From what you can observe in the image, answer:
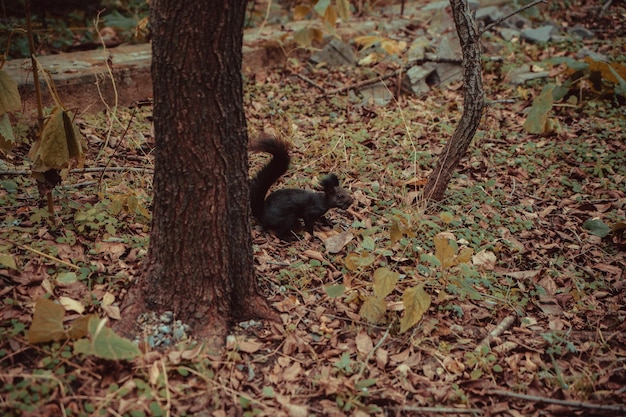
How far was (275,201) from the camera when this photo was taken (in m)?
4.12

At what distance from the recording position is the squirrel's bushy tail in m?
3.75

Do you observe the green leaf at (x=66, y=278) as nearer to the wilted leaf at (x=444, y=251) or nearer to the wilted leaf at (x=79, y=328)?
the wilted leaf at (x=79, y=328)

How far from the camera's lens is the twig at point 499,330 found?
3123mm

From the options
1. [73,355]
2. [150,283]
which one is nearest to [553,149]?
[150,283]

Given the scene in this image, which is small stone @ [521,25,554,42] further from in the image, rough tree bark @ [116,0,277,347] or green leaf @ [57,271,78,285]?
green leaf @ [57,271,78,285]

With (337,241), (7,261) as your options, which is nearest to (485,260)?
(337,241)

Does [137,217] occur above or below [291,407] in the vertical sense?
above

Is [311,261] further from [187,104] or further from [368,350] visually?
[187,104]

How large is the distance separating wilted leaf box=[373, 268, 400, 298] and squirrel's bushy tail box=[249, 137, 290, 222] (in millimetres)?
1327

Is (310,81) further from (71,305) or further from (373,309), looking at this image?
(71,305)

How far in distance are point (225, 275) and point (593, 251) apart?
10.5 ft

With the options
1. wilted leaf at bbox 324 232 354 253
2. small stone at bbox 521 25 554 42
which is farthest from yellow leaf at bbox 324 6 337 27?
small stone at bbox 521 25 554 42

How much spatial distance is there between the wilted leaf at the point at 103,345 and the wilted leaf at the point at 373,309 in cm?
138

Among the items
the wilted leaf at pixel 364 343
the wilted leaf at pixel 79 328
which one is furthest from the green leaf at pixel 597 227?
the wilted leaf at pixel 79 328
